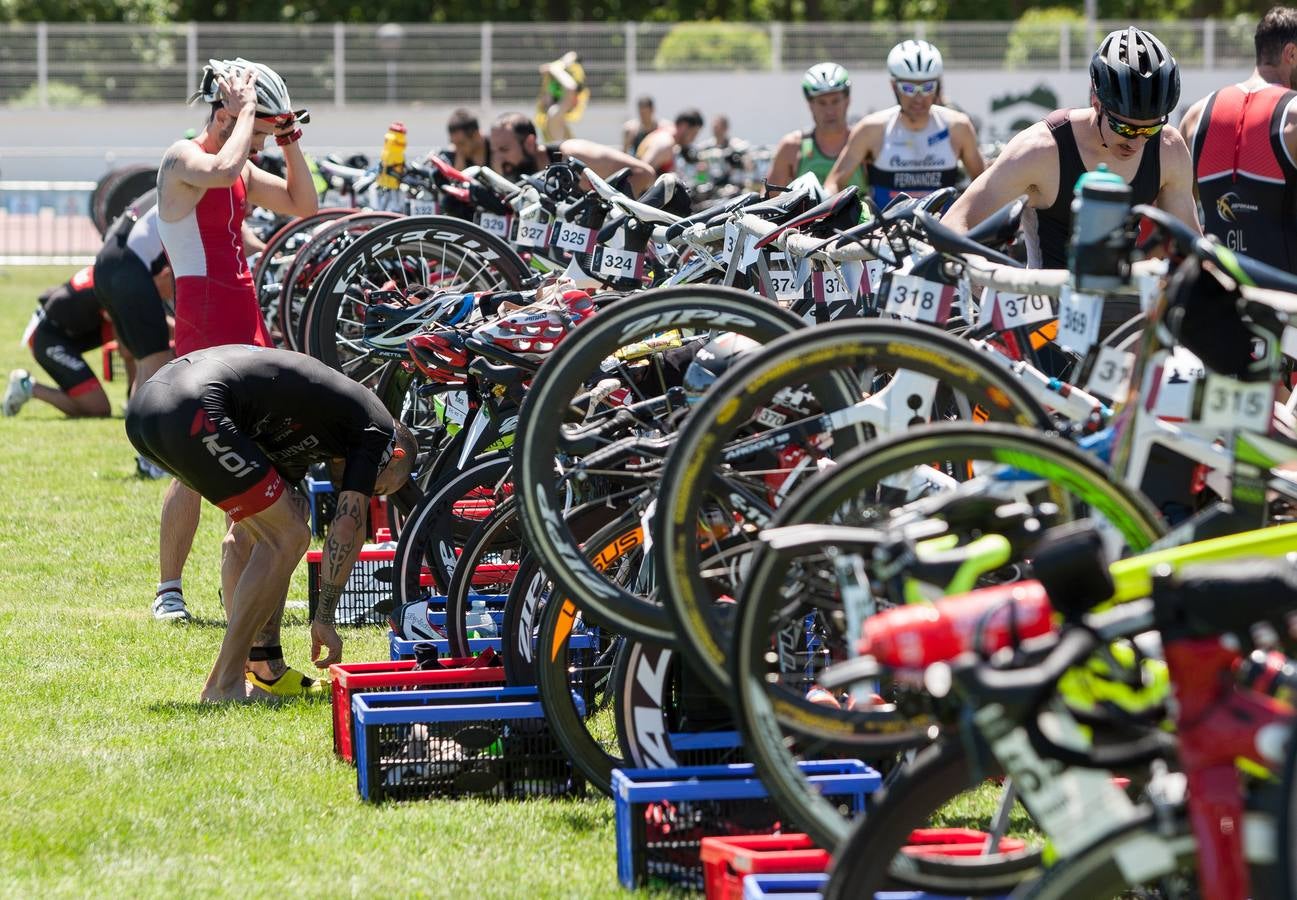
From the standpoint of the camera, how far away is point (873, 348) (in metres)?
3.55

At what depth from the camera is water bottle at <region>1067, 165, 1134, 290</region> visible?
3.45 meters

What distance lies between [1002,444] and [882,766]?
1.86m

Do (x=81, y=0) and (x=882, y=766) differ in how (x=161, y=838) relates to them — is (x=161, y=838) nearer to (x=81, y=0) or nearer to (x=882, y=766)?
(x=882, y=766)

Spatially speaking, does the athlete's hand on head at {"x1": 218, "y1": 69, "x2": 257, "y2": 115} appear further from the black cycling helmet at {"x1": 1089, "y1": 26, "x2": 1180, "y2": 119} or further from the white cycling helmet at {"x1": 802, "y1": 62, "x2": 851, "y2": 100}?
the white cycling helmet at {"x1": 802, "y1": 62, "x2": 851, "y2": 100}

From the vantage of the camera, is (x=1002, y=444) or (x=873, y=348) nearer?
(x=1002, y=444)

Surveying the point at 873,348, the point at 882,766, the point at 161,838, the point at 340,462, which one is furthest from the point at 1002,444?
the point at 340,462

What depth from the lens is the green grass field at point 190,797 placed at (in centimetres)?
451

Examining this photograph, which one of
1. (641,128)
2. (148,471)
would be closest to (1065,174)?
(148,471)

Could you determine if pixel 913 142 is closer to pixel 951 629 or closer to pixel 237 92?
pixel 237 92

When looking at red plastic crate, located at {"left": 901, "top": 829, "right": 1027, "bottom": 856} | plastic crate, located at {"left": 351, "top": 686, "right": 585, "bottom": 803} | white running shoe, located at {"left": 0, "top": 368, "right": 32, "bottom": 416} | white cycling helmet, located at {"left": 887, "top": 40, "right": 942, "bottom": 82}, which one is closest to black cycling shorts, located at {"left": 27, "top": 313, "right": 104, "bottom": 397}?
white running shoe, located at {"left": 0, "top": 368, "right": 32, "bottom": 416}

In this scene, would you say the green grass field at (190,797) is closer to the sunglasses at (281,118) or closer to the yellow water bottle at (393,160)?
the sunglasses at (281,118)

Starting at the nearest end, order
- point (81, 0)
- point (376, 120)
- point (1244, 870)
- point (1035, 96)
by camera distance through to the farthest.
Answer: point (1244, 870)
point (1035, 96)
point (376, 120)
point (81, 0)

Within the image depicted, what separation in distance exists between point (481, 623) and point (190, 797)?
3.58 ft

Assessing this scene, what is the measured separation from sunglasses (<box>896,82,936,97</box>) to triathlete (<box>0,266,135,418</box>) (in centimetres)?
591
